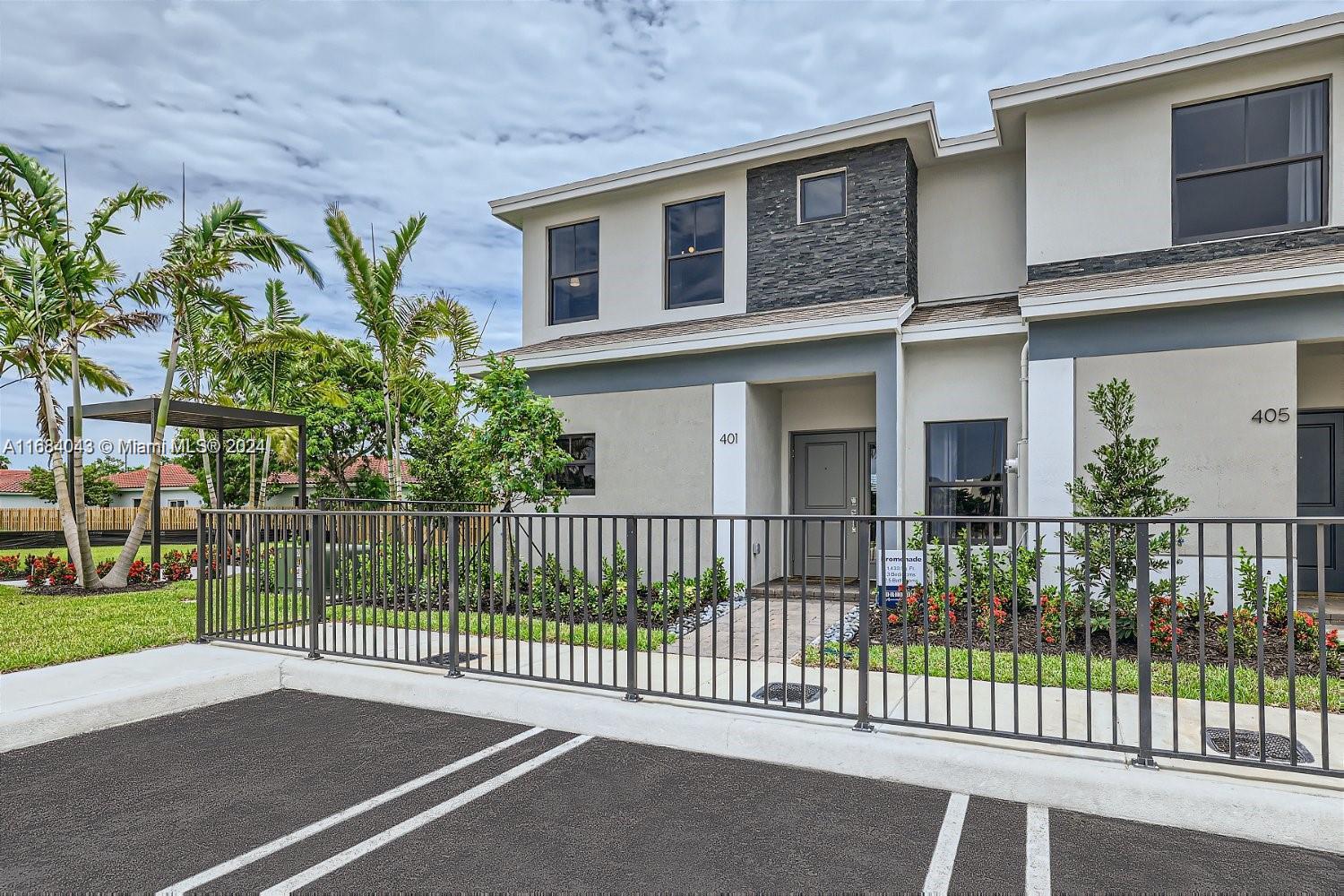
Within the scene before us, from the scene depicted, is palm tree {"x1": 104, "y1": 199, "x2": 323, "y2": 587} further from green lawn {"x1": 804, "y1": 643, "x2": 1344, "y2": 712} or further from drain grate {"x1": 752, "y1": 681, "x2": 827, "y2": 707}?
green lawn {"x1": 804, "y1": 643, "x2": 1344, "y2": 712}

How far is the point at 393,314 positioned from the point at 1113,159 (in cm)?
1354

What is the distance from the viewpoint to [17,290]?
12.3 metres

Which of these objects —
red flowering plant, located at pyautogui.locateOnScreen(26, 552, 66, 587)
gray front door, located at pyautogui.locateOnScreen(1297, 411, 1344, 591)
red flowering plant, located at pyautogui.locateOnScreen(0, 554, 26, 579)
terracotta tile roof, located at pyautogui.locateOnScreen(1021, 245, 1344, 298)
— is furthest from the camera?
red flowering plant, located at pyautogui.locateOnScreen(0, 554, 26, 579)

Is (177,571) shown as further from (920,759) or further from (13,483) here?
(13,483)

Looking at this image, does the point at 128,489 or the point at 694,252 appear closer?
the point at 694,252

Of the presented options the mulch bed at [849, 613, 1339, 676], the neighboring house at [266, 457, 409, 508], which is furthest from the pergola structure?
the mulch bed at [849, 613, 1339, 676]

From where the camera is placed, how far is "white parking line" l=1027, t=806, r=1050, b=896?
10.9ft

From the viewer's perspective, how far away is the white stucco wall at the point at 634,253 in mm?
12602

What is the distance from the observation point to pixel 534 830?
3.88 m

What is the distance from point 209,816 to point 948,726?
13.6ft

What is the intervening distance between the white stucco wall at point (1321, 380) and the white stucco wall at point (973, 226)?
3.61 m

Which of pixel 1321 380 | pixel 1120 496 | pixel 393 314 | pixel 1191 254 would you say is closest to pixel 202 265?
Result: pixel 393 314

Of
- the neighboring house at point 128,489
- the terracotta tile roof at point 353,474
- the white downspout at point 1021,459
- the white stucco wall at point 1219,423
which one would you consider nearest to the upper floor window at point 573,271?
the terracotta tile roof at point 353,474

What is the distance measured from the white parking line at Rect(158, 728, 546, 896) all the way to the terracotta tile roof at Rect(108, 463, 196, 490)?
150ft
